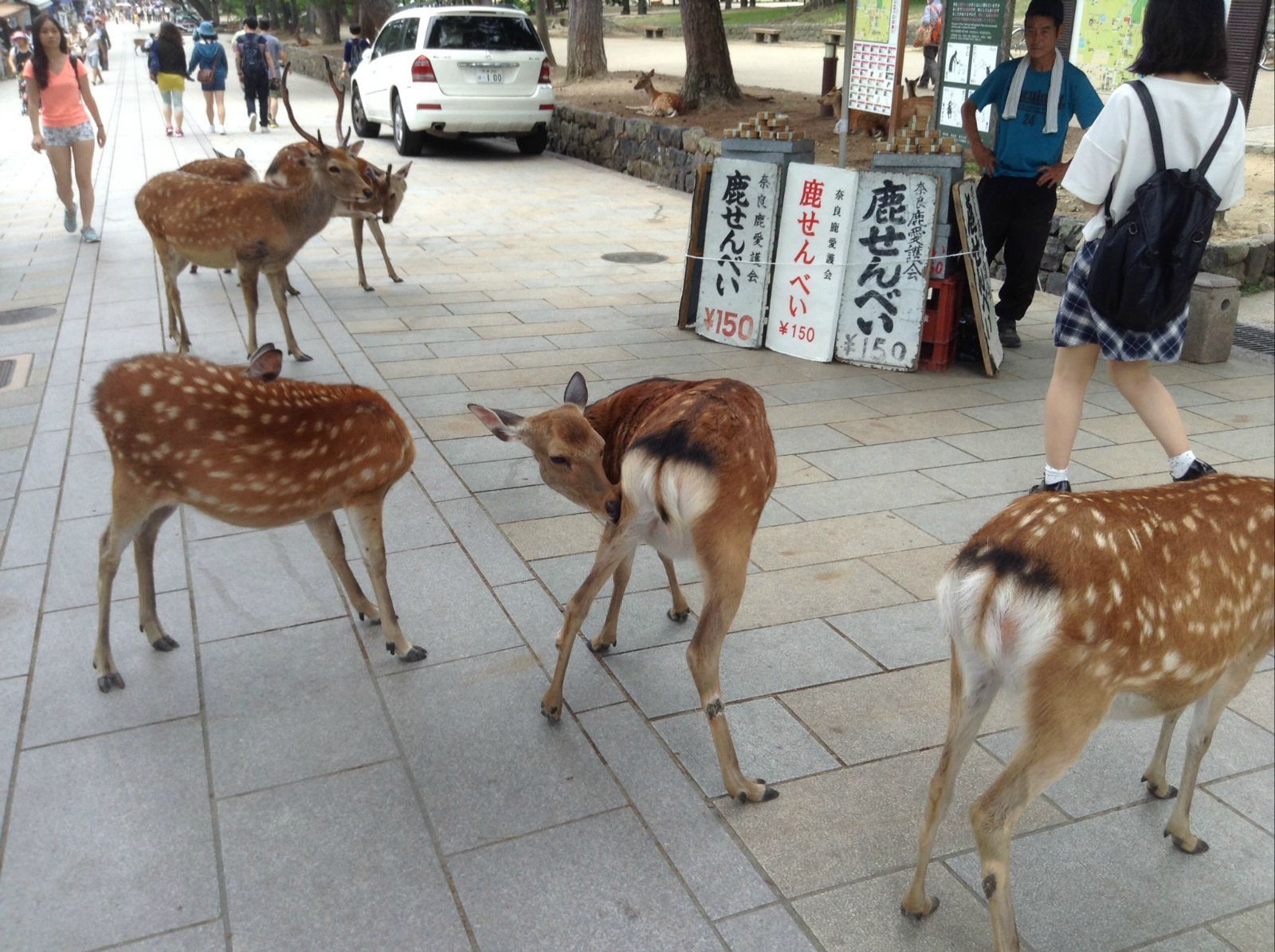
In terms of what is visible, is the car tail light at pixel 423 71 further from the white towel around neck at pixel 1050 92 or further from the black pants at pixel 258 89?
the white towel around neck at pixel 1050 92

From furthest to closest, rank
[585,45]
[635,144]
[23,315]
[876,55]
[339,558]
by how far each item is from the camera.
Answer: [585,45]
[635,144]
[876,55]
[23,315]
[339,558]

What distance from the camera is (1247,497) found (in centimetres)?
256

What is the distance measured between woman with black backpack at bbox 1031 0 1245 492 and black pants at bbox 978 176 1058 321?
242 centimetres

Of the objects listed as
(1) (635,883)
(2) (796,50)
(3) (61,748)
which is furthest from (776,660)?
(2) (796,50)

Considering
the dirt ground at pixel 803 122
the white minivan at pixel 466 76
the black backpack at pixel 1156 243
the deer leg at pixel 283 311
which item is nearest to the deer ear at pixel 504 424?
the black backpack at pixel 1156 243

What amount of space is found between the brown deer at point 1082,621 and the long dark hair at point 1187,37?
2124mm

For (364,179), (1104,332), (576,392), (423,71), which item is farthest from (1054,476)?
(423,71)

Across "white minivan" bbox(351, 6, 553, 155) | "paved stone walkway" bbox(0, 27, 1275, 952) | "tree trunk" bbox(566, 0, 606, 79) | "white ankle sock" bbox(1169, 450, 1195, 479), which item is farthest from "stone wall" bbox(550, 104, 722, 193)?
"white ankle sock" bbox(1169, 450, 1195, 479)

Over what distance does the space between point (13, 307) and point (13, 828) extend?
637 cm

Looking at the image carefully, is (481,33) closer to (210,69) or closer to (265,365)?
(210,69)

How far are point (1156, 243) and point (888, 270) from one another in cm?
251

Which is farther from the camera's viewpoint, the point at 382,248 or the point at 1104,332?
the point at 382,248

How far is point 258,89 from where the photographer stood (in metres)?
18.9

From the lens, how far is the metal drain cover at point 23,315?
7.49 meters
